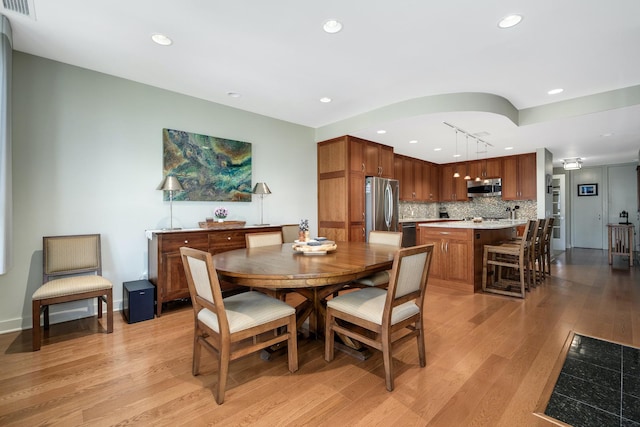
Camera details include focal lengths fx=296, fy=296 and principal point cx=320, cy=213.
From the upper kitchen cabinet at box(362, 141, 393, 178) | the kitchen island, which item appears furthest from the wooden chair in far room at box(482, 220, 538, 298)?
the upper kitchen cabinet at box(362, 141, 393, 178)

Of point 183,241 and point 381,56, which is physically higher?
point 381,56

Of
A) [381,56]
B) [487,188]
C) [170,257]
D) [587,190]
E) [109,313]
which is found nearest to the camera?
[109,313]

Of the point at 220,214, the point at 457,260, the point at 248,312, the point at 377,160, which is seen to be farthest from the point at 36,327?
the point at 377,160

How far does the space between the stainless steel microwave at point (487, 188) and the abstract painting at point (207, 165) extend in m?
5.34

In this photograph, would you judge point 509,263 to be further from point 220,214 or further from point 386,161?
point 220,214

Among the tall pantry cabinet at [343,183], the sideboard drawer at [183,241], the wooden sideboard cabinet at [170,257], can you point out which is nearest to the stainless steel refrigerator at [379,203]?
the tall pantry cabinet at [343,183]

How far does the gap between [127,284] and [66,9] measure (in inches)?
96.8

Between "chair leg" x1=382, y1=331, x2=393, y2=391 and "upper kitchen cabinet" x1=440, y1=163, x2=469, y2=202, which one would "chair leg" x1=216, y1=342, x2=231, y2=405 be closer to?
"chair leg" x1=382, y1=331, x2=393, y2=391

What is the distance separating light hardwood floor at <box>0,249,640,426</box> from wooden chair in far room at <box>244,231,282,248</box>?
0.99 m

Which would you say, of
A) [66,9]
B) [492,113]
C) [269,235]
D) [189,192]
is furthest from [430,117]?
[66,9]

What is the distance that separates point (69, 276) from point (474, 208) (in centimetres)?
784

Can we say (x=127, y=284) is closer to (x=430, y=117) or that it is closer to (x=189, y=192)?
(x=189, y=192)

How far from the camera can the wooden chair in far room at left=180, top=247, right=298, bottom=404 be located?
167 cm

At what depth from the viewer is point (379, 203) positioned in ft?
17.3
